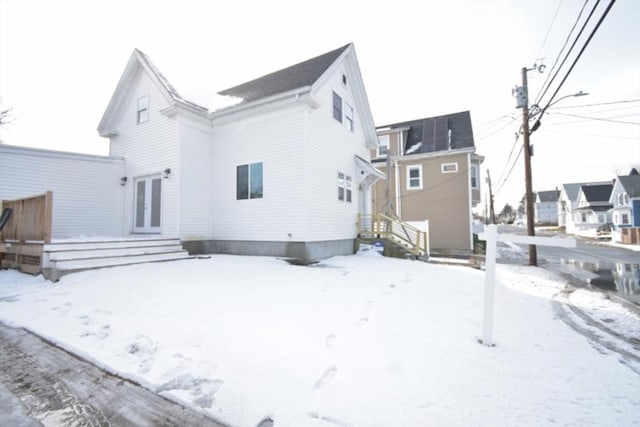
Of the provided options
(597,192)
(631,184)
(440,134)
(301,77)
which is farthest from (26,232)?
(597,192)

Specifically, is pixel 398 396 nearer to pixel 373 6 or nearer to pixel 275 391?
pixel 275 391

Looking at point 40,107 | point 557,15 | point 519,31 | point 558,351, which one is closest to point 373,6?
point 519,31

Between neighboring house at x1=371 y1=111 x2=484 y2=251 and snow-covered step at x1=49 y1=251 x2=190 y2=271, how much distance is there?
1148cm

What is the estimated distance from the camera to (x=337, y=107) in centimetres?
1104

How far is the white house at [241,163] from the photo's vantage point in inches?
340

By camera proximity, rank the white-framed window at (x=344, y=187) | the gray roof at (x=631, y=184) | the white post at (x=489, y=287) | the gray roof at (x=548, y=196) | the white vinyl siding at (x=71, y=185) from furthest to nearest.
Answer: the gray roof at (x=548, y=196)
the gray roof at (x=631, y=184)
the white-framed window at (x=344, y=187)
the white vinyl siding at (x=71, y=185)
the white post at (x=489, y=287)

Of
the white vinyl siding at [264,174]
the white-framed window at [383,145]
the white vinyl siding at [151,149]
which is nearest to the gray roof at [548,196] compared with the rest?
the white-framed window at [383,145]

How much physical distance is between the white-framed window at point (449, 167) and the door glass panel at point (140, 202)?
15795 millimetres

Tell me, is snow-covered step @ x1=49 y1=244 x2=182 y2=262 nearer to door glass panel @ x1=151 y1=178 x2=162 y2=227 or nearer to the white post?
door glass panel @ x1=151 y1=178 x2=162 y2=227

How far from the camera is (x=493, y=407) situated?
205cm

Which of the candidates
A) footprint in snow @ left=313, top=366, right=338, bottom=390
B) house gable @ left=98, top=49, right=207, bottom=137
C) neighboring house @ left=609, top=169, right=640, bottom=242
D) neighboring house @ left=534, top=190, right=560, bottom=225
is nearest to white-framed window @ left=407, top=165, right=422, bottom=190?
house gable @ left=98, top=49, right=207, bottom=137

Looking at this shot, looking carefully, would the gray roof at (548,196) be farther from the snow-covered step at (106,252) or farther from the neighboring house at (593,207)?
the snow-covered step at (106,252)

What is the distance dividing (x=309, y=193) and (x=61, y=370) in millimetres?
6629

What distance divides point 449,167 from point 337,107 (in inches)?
373
